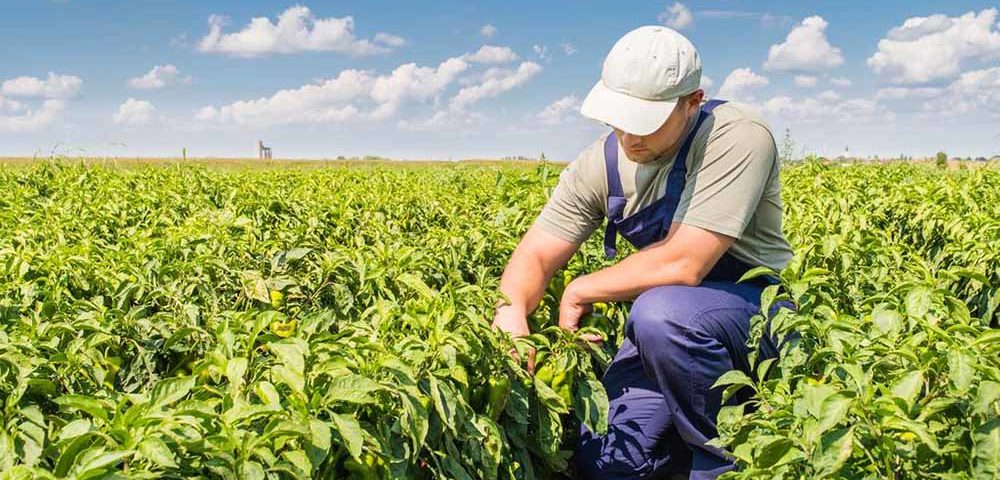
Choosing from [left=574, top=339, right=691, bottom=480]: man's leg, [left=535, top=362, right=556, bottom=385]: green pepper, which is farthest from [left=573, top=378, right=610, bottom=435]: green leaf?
[left=574, top=339, right=691, bottom=480]: man's leg

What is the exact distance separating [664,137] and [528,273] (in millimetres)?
651

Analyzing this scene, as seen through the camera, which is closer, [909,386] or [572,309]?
[909,386]

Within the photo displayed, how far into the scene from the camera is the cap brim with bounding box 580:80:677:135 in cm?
270

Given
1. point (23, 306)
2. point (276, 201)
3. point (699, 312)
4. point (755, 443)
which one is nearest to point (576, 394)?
point (699, 312)

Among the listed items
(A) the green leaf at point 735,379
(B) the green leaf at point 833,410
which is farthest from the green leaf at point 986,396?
(A) the green leaf at point 735,379

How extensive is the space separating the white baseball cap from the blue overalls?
0.78ft

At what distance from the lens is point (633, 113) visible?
2707 millimetres

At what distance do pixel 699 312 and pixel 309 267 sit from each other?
1.42 metres

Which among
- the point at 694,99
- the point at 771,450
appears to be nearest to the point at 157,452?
the point at 771,450

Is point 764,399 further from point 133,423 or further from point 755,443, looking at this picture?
point 133,423

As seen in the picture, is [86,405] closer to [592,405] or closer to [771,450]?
[771,450]

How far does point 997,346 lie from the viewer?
1.80 metres

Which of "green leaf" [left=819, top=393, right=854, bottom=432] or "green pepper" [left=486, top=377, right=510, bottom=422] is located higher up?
"green leaf" [left=819, top=393, right=854, bottom=432]

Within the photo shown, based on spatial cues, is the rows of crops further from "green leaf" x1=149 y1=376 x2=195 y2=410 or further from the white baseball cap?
the white baseball cap
